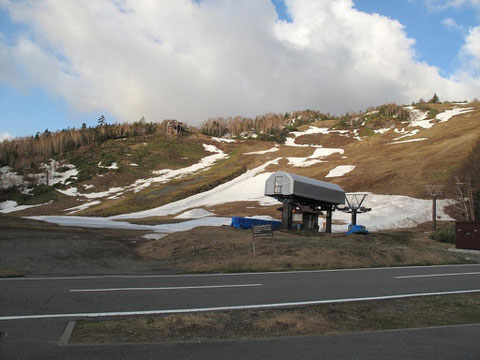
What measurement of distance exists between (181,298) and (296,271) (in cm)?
715

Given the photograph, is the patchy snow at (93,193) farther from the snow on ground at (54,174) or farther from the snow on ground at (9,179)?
the snow on ground at (9,179)

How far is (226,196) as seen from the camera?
73.6 metres

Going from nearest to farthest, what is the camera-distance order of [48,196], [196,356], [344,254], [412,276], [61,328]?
[196,356] → [61,328] → [412,276] → [344,254] → [48,196]

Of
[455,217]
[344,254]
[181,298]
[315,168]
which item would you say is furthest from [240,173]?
[181,298]

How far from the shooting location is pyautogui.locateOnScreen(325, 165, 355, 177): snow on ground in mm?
77500

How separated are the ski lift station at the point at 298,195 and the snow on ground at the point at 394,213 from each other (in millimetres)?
8739

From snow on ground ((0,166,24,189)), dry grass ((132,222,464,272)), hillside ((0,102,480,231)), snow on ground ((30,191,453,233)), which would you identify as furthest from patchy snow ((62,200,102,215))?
dry grass ((132,222,464,272))

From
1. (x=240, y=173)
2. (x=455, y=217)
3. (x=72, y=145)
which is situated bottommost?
(x=455, y=217)

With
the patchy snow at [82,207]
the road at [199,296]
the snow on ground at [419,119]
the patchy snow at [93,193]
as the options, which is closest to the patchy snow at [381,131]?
the snow on ground at [419,119]

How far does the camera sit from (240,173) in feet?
309

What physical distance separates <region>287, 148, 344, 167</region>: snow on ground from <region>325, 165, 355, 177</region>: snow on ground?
1270 centimetres

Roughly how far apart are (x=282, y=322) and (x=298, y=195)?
Answer: 26.8 m

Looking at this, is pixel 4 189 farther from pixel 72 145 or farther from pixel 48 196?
pixel 72 145

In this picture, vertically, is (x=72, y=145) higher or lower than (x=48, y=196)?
higher
